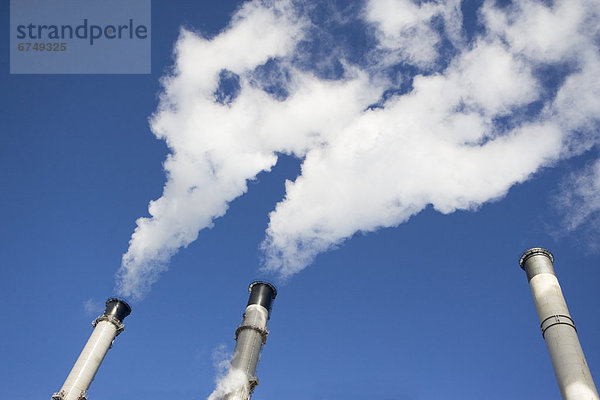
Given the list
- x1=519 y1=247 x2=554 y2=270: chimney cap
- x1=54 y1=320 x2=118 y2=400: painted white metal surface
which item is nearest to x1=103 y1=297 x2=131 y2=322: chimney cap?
x1=54 y1=320 x2=118 y2=400: painted white metal surface

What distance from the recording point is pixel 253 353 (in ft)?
103

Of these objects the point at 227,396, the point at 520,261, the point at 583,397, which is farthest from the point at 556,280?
the point at 227,396

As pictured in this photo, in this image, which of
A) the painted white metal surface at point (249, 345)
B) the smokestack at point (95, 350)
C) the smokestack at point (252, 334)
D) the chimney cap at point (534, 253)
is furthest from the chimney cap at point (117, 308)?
the chimney cap at point (534, 253)

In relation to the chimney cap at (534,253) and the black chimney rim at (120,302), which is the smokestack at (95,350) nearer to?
the black chimney rim at (120,302)

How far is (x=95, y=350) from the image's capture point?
36969mm

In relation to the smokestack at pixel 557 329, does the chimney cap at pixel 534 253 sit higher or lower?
higher

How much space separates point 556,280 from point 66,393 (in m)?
36.3

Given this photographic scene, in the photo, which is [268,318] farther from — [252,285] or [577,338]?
[577,338]

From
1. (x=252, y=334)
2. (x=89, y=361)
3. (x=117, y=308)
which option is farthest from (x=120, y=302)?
(x=252, y=334)

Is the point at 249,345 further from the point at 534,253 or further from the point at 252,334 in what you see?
the point at 534,253

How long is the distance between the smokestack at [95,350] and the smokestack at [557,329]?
32986mm

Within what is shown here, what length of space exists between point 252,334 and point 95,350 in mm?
14404

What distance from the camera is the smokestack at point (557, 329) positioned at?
24.5 meters

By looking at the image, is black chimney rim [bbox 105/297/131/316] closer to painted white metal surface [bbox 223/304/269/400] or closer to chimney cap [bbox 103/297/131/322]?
chimney cap [bbox 103/297/131/322]
